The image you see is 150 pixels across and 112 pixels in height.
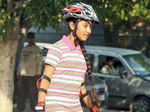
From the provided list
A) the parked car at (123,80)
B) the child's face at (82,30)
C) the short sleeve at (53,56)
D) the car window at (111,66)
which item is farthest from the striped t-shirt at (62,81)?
the car window at (111,66)

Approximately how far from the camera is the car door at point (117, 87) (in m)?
10.2

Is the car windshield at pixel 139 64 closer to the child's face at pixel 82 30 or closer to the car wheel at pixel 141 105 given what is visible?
the car wheel at pixel 141 105

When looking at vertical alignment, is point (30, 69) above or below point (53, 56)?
below

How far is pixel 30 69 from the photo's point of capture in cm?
967

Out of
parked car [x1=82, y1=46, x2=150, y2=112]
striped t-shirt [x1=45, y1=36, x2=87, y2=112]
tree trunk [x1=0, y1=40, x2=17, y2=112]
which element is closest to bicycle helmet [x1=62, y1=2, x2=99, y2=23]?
striped t-shirt [x1=45, y1=36, x2=87, y2=112]

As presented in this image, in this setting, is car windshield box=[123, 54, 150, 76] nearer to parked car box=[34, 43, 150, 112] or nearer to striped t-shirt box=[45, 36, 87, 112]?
parked car box=[34, 43, 150, 112]

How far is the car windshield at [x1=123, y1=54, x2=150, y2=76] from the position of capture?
33.4ft

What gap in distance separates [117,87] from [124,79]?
27cm

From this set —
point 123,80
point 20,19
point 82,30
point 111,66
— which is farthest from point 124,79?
point 82,30

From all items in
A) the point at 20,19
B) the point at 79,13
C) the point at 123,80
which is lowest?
the point at 123,80

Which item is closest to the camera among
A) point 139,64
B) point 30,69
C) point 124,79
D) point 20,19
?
point 20,19

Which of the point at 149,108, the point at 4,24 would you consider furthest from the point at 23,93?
the point at 4,24

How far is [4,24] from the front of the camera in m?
6.54

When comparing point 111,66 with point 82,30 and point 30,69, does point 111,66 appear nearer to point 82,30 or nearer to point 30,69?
point 30,69
